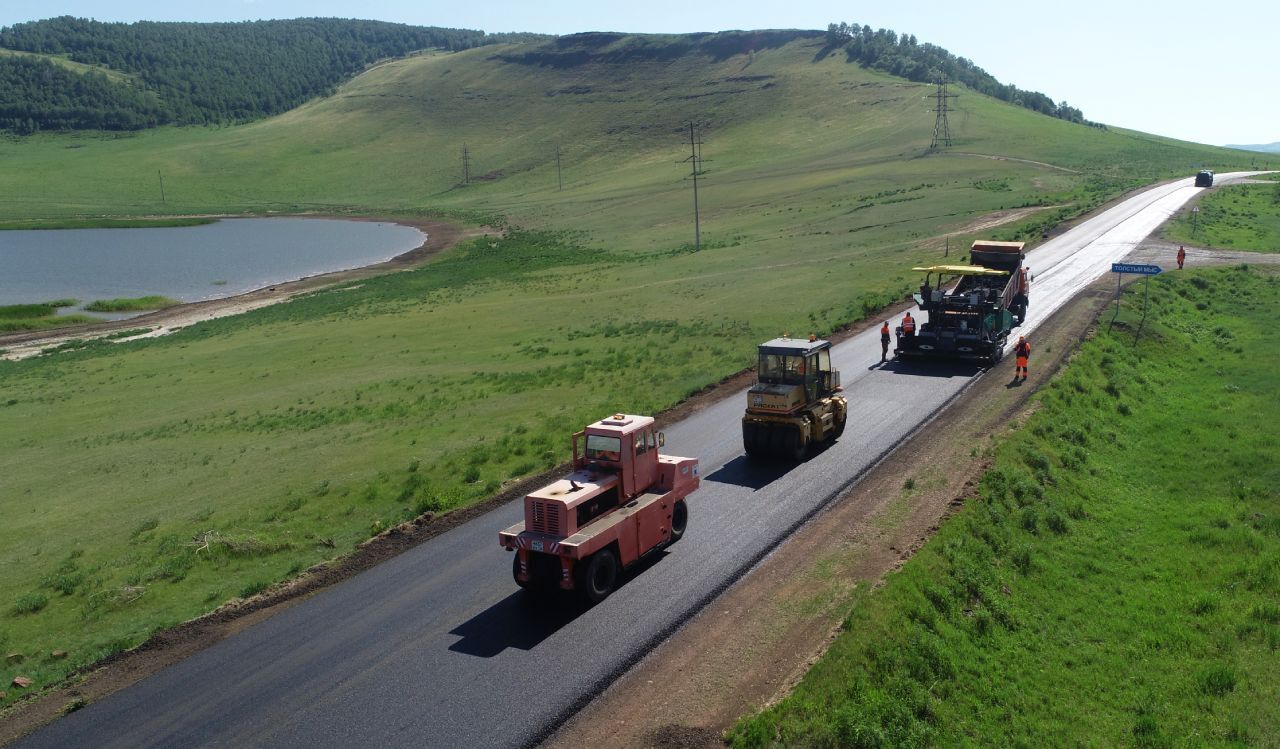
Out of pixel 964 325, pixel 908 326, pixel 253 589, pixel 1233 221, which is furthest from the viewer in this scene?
pixel 1233 221

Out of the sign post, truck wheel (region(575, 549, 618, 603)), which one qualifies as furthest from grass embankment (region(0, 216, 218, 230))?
truck wheel (region(575, 549, 618, 603))

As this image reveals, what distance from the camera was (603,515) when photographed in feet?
61.7

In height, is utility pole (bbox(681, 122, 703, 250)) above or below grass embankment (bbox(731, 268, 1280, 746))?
above

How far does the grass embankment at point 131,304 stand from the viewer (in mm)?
81812

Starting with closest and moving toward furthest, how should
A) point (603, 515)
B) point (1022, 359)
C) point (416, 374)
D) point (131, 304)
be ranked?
1. point (603, 515)
2. point (1022, 359)
3. point (416, 374)
4. point (131, 304)

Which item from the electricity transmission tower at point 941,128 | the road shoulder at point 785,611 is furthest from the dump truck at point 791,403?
the electricity transmission tower at point 941,128

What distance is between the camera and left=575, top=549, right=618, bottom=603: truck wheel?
17562mm

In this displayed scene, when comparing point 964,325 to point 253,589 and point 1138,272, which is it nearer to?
point 1138,272

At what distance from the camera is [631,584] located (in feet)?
61.3

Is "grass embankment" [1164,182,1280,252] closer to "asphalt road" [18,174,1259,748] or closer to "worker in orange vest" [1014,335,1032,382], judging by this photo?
"worker in orange vest" [1014,335,1032,382]

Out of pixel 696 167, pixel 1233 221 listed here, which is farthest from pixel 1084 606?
pixel 696 167

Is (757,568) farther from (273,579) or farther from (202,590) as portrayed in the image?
(202,590)

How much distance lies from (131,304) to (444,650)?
8005 centimetres

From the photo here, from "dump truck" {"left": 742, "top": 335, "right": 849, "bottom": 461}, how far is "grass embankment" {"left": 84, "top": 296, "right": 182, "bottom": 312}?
73541 mm
